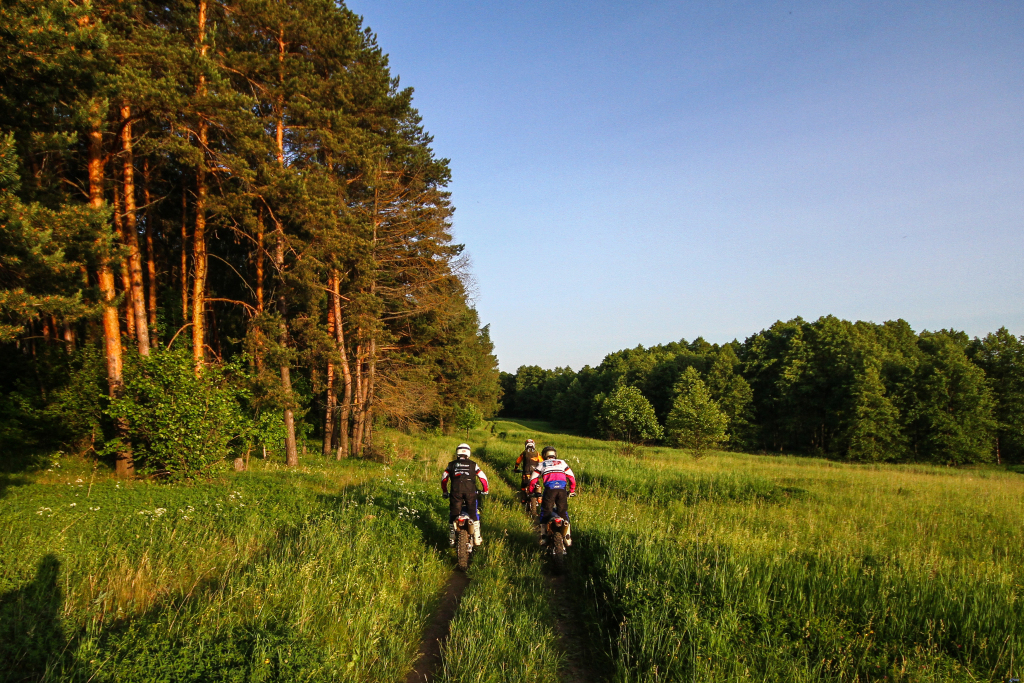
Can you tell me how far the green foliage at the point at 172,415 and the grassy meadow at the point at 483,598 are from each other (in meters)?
2.13

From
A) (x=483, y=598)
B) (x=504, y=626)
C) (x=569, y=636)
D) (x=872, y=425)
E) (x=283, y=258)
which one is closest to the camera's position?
(x=504, y=626)

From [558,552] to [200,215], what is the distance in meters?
13.4

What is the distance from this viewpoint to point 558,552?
7.24 meters

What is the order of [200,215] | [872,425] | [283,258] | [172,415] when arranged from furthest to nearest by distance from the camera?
[872,425], [283,258], [200,215], [172,415]

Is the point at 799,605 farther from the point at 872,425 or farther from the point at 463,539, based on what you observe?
the point at 872,425

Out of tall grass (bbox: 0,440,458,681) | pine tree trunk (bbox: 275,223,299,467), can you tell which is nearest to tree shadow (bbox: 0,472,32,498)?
tall grass (bbox: 0,440,458,681)

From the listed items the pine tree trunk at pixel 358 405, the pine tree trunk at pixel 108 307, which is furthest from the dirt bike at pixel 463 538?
the pine tree trunk at pixel 358 405

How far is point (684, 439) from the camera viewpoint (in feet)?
101

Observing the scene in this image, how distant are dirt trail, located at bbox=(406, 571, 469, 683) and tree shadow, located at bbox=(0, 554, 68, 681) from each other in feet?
8.98

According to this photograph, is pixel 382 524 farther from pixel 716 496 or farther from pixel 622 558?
pixel 716 496

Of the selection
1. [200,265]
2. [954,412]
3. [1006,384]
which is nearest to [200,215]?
[200,265]

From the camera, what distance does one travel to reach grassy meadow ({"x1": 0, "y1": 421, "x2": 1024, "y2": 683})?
12.5ft

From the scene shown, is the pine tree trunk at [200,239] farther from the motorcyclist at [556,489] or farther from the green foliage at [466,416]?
the green foliage at [466,416]

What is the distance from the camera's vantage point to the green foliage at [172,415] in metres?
Result: 11.1
